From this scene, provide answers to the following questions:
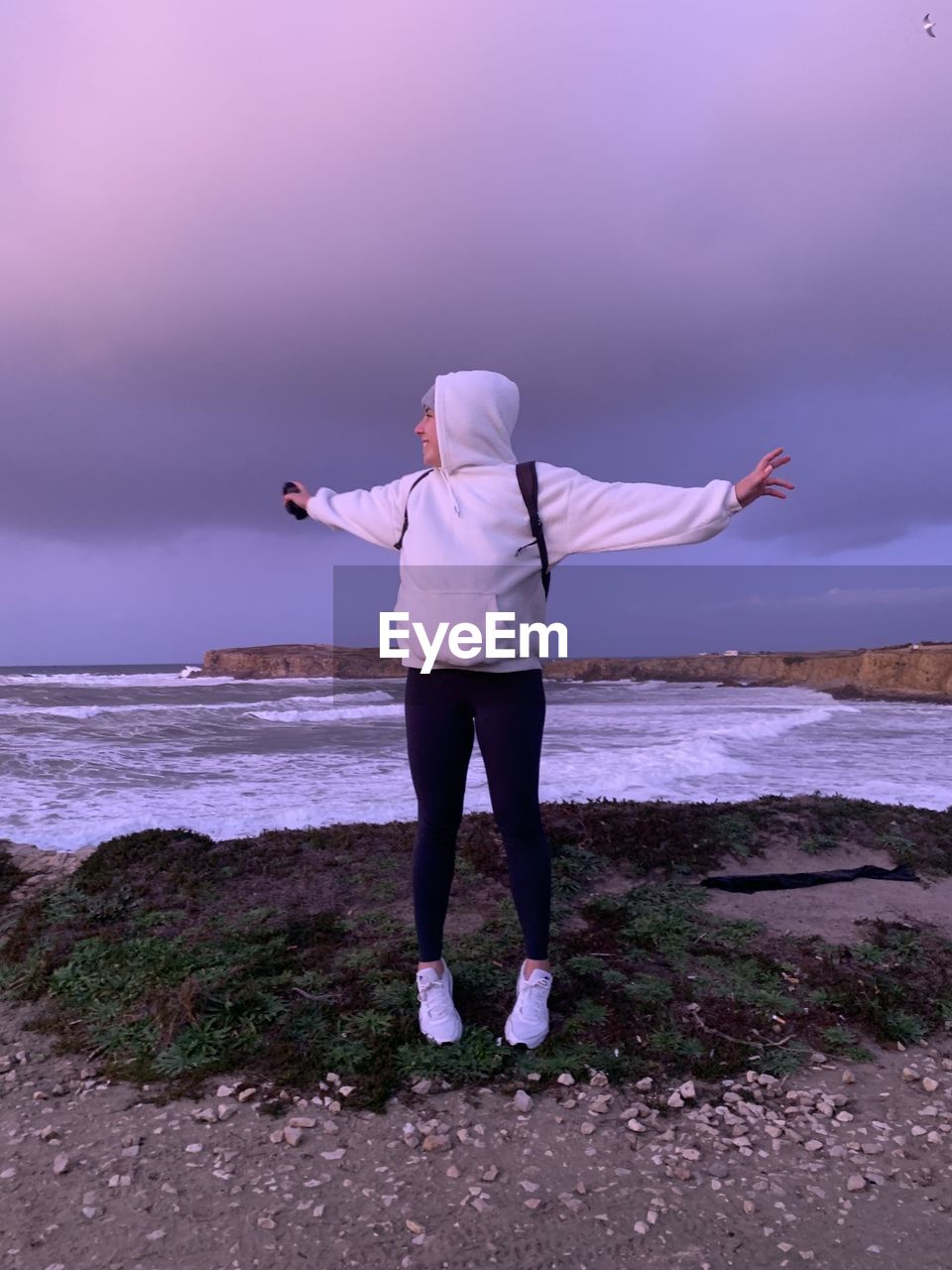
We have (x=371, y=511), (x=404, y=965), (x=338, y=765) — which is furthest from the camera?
(x=338, y=765)

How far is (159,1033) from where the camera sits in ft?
9.50

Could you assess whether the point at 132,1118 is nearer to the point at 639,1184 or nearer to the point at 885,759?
the point at 639,1184

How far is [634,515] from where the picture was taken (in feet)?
8.60

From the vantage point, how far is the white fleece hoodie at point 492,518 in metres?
2.60

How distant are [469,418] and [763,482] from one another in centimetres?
102

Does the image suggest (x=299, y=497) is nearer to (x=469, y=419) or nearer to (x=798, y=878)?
(x=469, y=419)

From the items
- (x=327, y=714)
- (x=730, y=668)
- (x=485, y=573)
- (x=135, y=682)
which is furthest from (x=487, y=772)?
Answer: (x=730, y=668)

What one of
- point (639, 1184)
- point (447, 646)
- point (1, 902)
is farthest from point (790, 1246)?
point (1, 902)

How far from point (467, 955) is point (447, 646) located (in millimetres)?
1715

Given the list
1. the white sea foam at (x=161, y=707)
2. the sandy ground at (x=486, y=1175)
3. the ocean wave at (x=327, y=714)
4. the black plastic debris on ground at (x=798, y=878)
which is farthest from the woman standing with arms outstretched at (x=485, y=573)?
the white sea foam at (x=161, y=707)

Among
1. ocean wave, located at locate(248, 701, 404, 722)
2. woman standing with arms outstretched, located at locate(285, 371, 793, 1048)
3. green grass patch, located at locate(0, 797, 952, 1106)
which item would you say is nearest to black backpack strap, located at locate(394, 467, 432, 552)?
woman standing with arms outstretched, located at locate(285, 371, 793, 1048)

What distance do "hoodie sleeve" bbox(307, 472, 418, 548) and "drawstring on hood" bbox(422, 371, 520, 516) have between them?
0.67ft

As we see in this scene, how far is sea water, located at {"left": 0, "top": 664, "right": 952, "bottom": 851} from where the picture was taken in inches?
293

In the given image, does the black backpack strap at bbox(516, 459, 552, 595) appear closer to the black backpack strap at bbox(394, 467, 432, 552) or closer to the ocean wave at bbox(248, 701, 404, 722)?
the black backpack strap at bbox(394, 467, 432, 552)
